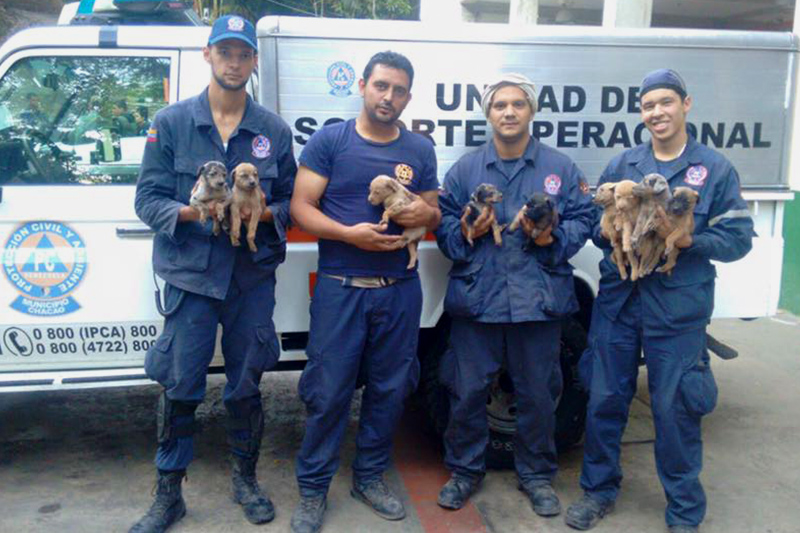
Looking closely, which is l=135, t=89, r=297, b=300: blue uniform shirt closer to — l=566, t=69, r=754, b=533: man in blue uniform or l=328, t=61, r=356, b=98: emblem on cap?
l=328, t=61, r=356, b=98: emblem on cap

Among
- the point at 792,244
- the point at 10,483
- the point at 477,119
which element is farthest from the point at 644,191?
the point at 792,244

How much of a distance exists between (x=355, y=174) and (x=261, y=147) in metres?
0.42

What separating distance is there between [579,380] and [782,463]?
145 centimetres

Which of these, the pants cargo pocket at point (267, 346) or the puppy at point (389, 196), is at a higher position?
the puppy at point (389, 196)

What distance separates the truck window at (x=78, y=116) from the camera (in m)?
3.62

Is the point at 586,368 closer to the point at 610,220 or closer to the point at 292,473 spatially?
the point at 610,220

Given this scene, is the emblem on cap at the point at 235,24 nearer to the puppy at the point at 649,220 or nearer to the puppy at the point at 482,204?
the puppy at the point at 482,204

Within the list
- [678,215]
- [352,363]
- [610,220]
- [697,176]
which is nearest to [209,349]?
[352,363]

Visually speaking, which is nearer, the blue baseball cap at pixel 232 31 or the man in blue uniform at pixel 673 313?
the blue baseball cap at pixel 232 31

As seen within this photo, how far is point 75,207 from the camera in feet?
11.9

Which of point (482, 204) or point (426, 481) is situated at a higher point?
point (482, 204)

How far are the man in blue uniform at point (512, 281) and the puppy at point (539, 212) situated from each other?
37 millimetres

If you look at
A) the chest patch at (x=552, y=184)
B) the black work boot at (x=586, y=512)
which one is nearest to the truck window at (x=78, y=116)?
the chest patch at (x=552, y=184)

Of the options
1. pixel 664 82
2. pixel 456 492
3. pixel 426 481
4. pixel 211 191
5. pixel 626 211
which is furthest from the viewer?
pixel 426 481
